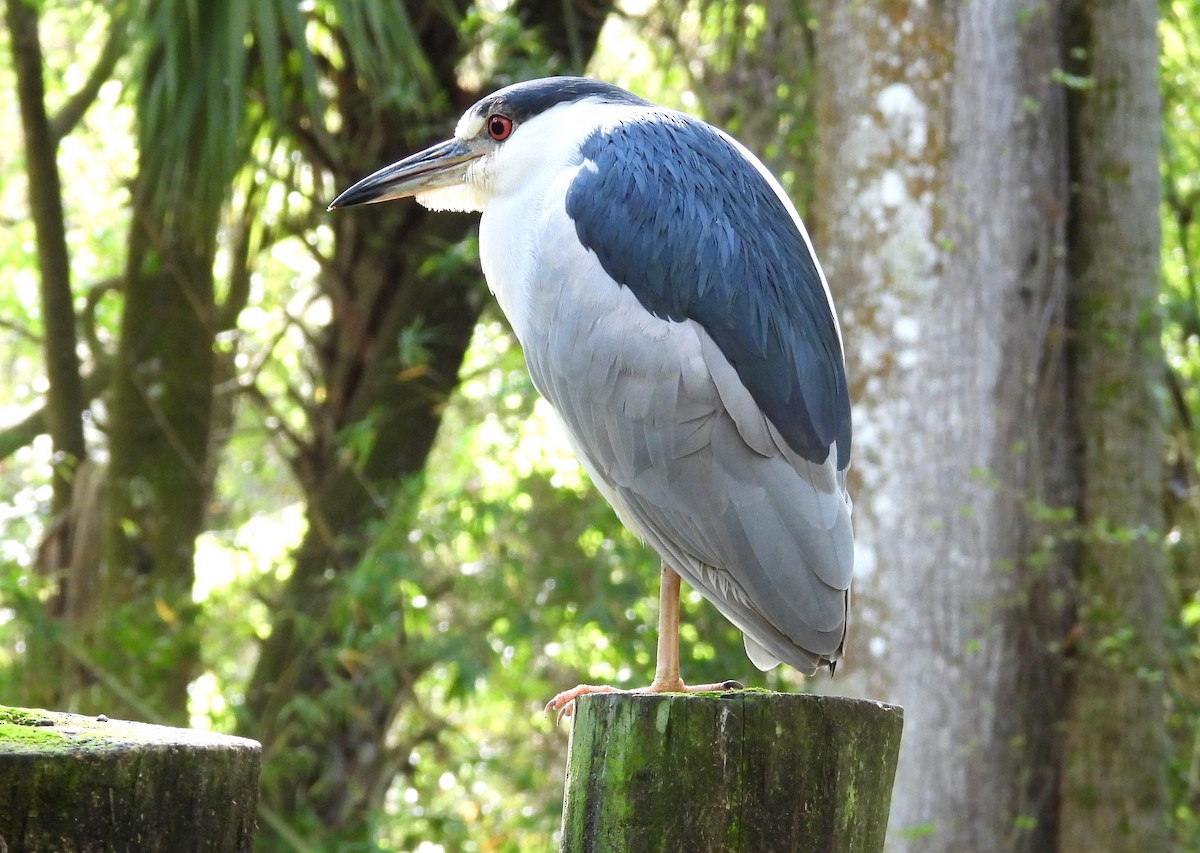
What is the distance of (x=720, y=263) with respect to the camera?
245 cm

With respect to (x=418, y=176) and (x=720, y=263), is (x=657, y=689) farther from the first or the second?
(x=418, y=176)

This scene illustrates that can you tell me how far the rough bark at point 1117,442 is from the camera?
13.1ft

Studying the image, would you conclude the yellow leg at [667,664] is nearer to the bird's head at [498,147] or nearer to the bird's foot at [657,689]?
the bird's foot at [657,689]

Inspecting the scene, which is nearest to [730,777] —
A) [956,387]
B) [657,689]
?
[657,689]

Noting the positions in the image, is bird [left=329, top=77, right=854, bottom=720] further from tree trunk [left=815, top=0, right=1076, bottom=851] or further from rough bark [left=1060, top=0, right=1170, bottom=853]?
rough bark [left=1060, top=0, right=1170, bottom=853]

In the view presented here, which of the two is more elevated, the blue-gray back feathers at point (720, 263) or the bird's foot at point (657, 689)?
the blue-gray back feathers at point (720, 263)

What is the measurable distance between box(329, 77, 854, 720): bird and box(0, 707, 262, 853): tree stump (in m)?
0.88

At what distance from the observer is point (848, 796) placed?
1.82m

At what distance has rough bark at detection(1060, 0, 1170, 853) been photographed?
3.99 metres

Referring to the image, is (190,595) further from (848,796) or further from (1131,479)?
(848,796)

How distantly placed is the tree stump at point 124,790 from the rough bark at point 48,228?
15.3 ft

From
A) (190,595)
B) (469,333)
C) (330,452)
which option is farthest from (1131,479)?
(190,595)

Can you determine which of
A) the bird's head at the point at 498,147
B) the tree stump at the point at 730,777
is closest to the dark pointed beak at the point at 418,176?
the bird's head at the point at 498,147

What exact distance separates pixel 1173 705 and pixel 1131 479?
95 cm
